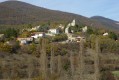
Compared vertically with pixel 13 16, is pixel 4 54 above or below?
below

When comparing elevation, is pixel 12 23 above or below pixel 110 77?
above

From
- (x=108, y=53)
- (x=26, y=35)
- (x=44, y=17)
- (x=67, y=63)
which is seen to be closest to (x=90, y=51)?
(x=108, y=53)

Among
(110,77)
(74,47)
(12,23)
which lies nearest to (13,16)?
(12,23)

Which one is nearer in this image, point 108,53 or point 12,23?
point 108,53

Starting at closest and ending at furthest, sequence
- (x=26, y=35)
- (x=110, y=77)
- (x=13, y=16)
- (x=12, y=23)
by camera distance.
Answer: (x=110, y=77) < (x=26, y=35) < (x=12, y=23) < (x=13, y=16)

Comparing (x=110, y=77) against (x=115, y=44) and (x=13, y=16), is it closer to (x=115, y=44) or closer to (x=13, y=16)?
(x=115, y=44)

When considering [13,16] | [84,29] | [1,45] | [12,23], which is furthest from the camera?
[13,16]

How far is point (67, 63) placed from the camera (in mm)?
36906

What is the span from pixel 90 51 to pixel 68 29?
1019 inches

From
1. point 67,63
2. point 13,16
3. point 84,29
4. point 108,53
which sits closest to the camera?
point 67,63

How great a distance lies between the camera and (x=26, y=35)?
64.6m

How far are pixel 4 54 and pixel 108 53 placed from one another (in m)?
14.7

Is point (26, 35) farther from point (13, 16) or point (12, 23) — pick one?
point (13, 16)

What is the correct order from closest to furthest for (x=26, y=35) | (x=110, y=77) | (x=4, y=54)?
(x=110, y=77) < (x=4, y=54) < (x=26, y=35)
